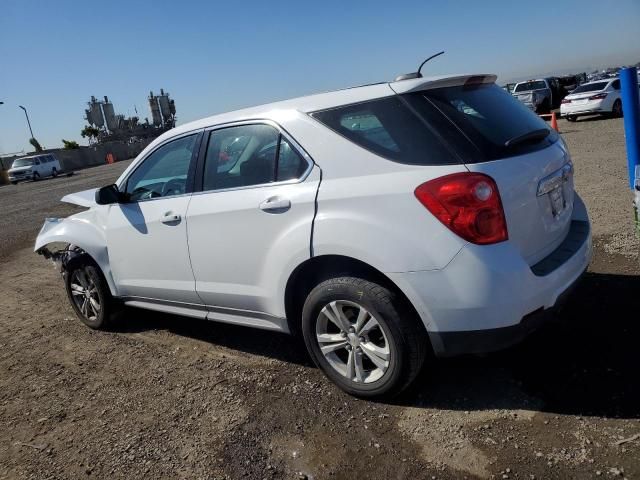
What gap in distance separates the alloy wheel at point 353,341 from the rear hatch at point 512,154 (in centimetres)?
89

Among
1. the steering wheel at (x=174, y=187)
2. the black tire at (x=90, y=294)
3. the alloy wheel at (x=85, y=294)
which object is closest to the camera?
the steering wheel at (x=174, y=187)

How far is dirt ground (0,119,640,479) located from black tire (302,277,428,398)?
0.16 metres

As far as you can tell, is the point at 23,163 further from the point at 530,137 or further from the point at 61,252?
the point at 530,137

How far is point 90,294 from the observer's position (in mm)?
4688

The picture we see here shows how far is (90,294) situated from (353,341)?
290 cm

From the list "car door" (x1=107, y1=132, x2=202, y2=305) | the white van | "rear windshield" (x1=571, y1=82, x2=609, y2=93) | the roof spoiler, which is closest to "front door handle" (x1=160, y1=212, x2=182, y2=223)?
"car door" (x1=107, y1=132, x2=202, y2=305)

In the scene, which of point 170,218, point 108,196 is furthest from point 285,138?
point 108,196

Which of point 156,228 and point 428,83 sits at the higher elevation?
point 428,83

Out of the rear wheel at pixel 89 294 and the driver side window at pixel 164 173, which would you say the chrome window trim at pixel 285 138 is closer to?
the driver side window at pixel 164 173

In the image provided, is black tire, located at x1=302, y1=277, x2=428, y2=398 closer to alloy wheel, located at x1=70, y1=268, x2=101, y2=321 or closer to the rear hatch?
the rear hatch

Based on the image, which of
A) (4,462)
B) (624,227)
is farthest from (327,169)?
(624,227)

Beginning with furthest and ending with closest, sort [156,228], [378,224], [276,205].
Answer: [156,228] < [276,205] < [378,224]

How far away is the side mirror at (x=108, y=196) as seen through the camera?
13.0 feet

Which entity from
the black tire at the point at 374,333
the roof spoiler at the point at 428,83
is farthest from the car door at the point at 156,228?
the roof spoiler at the point at 428,83
